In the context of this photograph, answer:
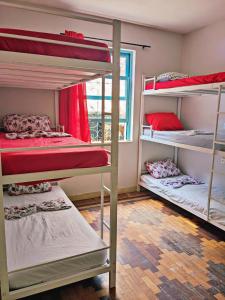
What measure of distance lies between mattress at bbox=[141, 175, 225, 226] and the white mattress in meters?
1.35

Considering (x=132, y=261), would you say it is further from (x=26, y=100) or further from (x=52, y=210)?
(x=26, y=100)

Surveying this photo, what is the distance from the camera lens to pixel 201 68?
3521 millimetres

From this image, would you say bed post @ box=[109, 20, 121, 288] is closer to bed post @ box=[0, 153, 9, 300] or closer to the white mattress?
the white mattress

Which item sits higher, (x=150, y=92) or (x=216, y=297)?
(x=150, y=92)

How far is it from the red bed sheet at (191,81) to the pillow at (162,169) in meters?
1.22

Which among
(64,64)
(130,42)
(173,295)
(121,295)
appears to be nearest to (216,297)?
(173,295)

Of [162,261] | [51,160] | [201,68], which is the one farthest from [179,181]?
[51,160]

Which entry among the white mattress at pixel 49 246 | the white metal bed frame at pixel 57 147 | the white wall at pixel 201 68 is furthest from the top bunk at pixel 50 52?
the white wall at pixel 201 68

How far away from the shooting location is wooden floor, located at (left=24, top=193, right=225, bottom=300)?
172 centimetres

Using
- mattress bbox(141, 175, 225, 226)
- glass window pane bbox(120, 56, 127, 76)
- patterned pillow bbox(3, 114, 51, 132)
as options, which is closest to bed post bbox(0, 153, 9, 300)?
patterned pillow bbox(3, 114, 51, 132)

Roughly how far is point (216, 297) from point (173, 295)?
308 millimetres

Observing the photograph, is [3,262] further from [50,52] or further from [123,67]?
[123,67]

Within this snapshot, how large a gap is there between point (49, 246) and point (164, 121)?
252 centimetres

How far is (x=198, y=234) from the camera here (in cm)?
257
